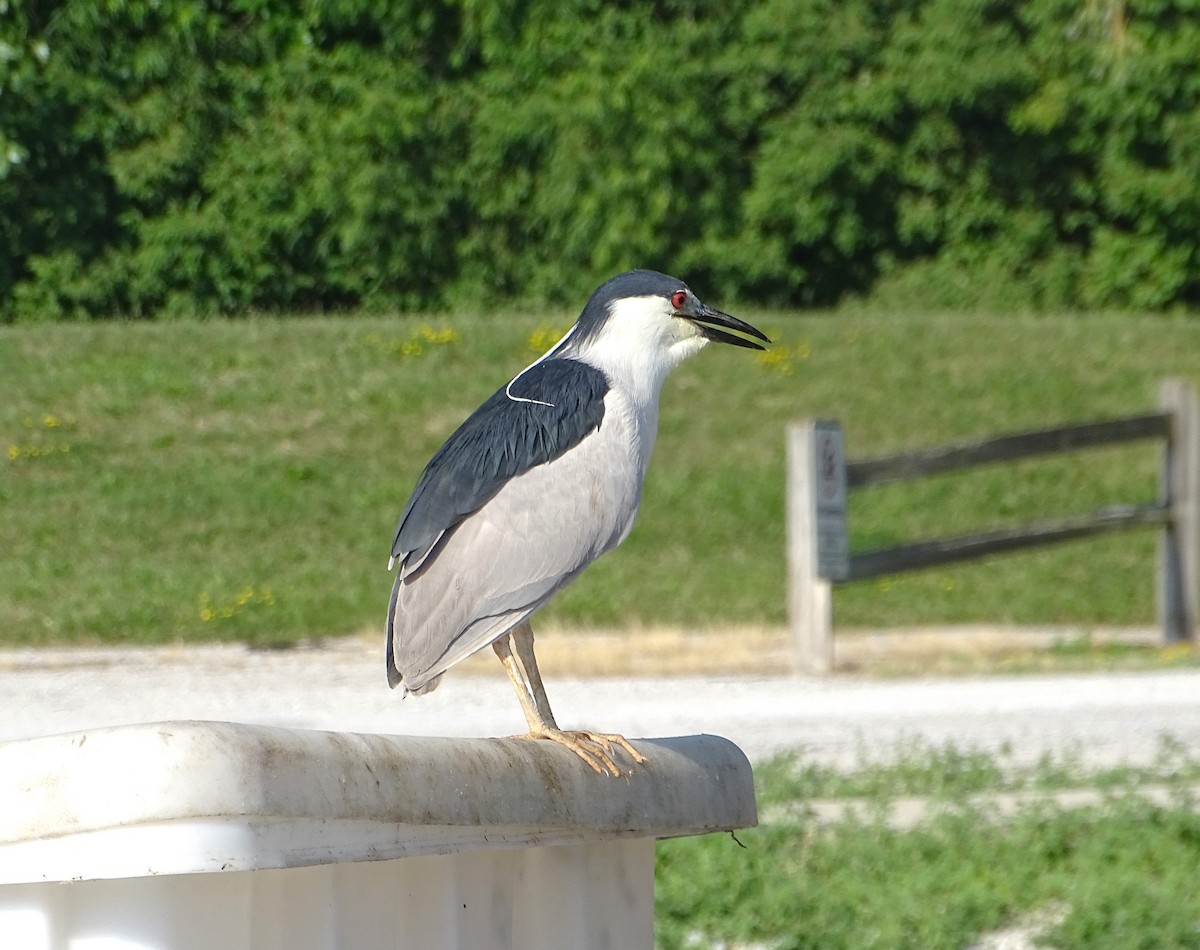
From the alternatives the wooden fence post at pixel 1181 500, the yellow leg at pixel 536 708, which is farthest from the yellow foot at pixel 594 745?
the wooden fence post at pixel 1181 500

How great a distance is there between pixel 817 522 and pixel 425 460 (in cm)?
615

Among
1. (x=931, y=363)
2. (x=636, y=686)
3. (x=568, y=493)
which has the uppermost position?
(x=931, y=363)

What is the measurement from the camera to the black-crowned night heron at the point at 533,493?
12.1 feet

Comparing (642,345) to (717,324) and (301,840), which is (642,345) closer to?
(717,324)

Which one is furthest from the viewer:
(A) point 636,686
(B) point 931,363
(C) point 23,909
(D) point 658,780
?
(B) point 931,363

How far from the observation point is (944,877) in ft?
17.9

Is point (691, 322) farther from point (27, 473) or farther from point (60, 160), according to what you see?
point (60, 160)

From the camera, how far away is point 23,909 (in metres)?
2.25

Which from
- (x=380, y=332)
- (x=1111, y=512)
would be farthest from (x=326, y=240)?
(x=1111, y=512)

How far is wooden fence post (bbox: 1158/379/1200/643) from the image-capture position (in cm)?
1168

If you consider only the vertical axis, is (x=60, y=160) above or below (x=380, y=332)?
above

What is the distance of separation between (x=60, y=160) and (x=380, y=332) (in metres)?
6.44

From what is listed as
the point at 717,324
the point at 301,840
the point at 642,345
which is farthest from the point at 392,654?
the point at 301,840

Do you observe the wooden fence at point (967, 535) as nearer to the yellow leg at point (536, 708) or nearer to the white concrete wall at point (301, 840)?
the yellow leg at point (536, 708)
